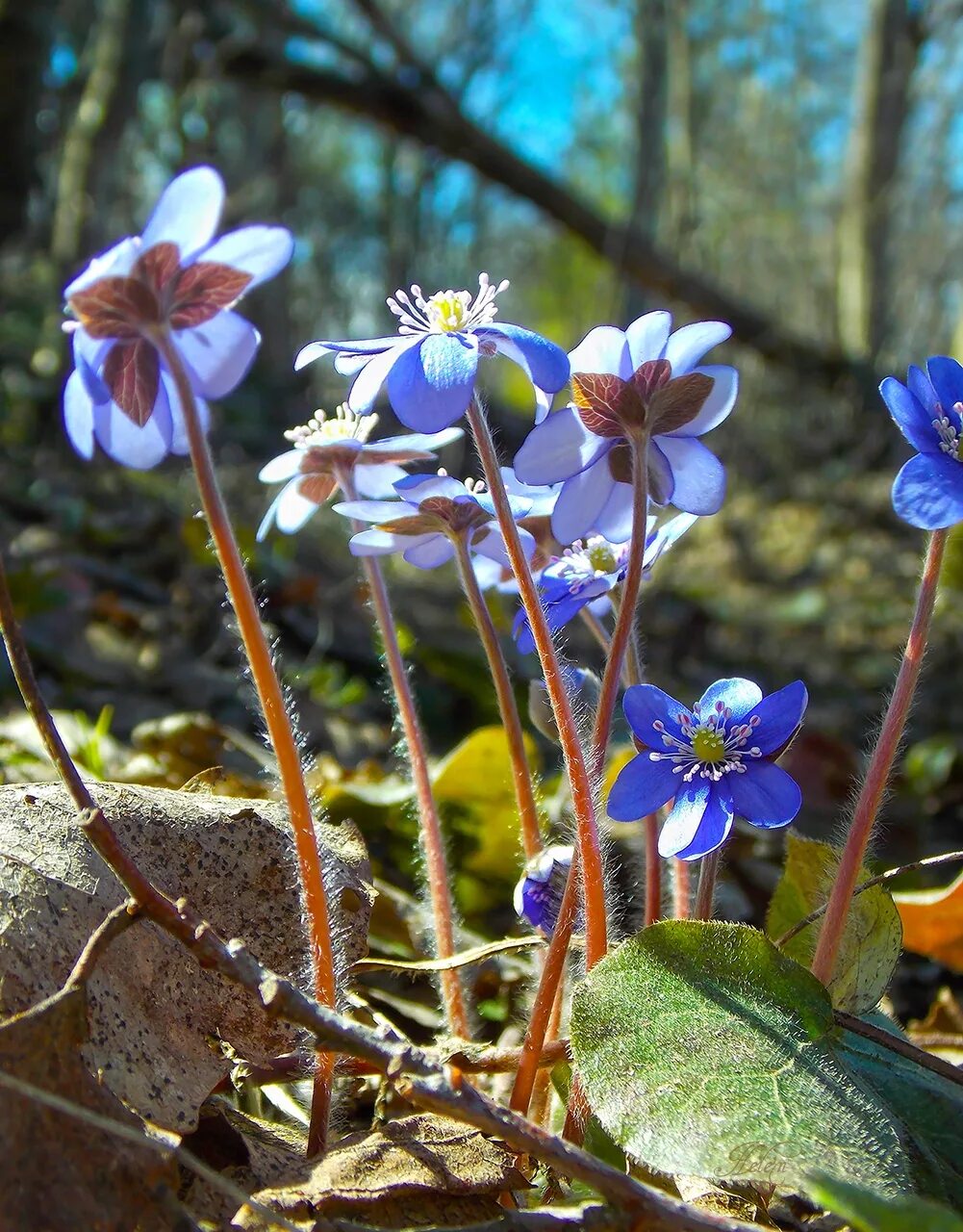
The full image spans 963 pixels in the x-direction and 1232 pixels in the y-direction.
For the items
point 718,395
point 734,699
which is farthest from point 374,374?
point 734,699

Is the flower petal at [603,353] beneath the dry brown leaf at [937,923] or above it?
above

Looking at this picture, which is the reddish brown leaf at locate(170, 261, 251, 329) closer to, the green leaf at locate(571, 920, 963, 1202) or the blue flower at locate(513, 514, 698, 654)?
the blue flower at locate(513, 514, 698, 654)

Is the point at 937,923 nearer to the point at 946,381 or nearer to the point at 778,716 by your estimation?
the point at 778,716

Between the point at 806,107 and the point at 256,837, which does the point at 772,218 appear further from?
the point at 256,837

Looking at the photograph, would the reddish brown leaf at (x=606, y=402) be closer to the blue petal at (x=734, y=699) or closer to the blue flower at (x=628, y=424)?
the blue flower at (x=628, y=424)

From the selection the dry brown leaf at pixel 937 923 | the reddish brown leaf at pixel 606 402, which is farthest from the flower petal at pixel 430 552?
the dry brown leaf at pixel 937 923

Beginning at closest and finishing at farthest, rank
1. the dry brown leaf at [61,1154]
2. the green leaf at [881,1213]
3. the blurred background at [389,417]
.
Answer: the green leaf at [881,1213]
the dry brown leaf at [61,1154]
the blurred background at [389,417]
